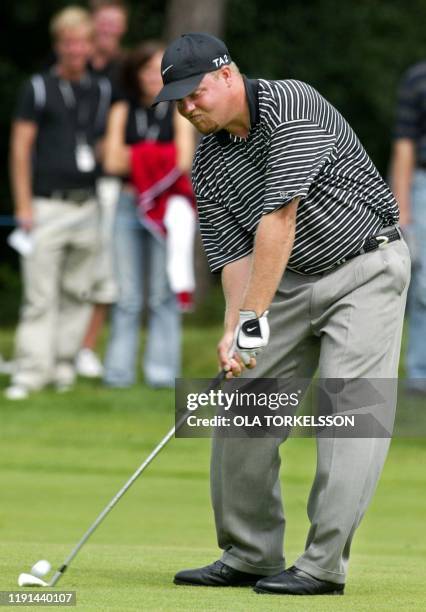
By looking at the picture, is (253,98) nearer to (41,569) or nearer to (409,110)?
(41,569)

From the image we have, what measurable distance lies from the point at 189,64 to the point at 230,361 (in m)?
1.00

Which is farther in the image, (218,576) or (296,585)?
(218,576)

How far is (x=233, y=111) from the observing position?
17.3 feet

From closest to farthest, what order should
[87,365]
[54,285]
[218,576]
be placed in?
[218,576] → [54,285] → [87,365]

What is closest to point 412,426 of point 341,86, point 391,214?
point 391,214

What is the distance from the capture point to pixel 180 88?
5.25m

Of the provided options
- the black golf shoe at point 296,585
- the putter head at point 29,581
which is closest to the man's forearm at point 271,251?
the black golf shoe at point 296,585

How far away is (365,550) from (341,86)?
1932cm

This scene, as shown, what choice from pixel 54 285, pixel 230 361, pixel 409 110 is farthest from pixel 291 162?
pixel 54 285

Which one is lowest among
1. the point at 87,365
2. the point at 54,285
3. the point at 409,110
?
the point at 87,365

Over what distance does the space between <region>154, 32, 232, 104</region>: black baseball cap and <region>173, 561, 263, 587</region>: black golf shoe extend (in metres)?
1.65

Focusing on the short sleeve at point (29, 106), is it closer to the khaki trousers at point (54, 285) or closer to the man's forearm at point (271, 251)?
the khaki trousers at point (54, 285)

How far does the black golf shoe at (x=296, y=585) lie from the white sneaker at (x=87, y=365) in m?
6.91

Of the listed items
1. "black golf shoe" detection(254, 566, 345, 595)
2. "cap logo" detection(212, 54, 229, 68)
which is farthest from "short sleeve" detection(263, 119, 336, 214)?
"black golf shoe" detection(254, 566, 345, 595)
